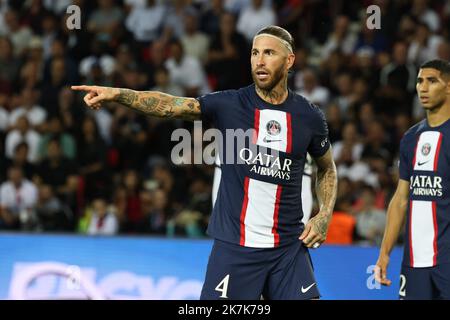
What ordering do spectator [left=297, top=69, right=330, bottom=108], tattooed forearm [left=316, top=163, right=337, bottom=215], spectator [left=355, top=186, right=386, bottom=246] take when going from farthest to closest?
spectator [left=297, top=69, right=330, bottom=108] < spectator [left=355, top=186, right=386, bottom=246] < tattooed forearm [left=316, top=163, right=337, bottom=215]

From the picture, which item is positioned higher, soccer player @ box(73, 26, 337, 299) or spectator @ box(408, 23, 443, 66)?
spectator @ box(408, 23, 443, 66)

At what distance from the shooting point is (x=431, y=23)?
1362 cm

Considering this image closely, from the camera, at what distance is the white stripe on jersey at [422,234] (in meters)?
6.71

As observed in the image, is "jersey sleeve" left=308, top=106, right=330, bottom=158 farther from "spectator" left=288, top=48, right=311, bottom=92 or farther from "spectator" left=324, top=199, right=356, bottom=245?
"spectator" left=288, top=48, right=311, bottom=92

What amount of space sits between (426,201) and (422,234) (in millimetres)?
220

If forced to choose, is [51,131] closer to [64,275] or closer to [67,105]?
[67,105]

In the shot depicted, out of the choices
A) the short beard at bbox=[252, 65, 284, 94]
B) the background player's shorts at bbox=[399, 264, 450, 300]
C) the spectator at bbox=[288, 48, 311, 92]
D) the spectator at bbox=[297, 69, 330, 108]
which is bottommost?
the background player's shorts at bbox=[399, 264, 450, 300]

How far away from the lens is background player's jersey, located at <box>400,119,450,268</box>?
6.68 metres

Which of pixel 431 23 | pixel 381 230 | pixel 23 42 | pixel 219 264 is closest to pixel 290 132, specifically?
pixel 219 264

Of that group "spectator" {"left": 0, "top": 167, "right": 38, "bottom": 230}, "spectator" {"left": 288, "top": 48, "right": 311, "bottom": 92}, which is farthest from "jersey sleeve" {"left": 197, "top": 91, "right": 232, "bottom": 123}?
"spectator" {"left": 288, "top": 48, "right": 311, "bottom": 92}

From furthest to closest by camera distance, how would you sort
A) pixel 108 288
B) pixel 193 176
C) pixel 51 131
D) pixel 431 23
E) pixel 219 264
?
pixel 431 23, pixel 51 131, pixel 193 176, pixel 108 288, pixel 219 264

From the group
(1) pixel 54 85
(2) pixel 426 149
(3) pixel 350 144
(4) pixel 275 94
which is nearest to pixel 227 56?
(1) pixel 54 85

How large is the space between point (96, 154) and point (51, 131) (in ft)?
2.30

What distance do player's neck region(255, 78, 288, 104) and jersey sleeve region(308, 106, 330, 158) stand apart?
0.76 ft
